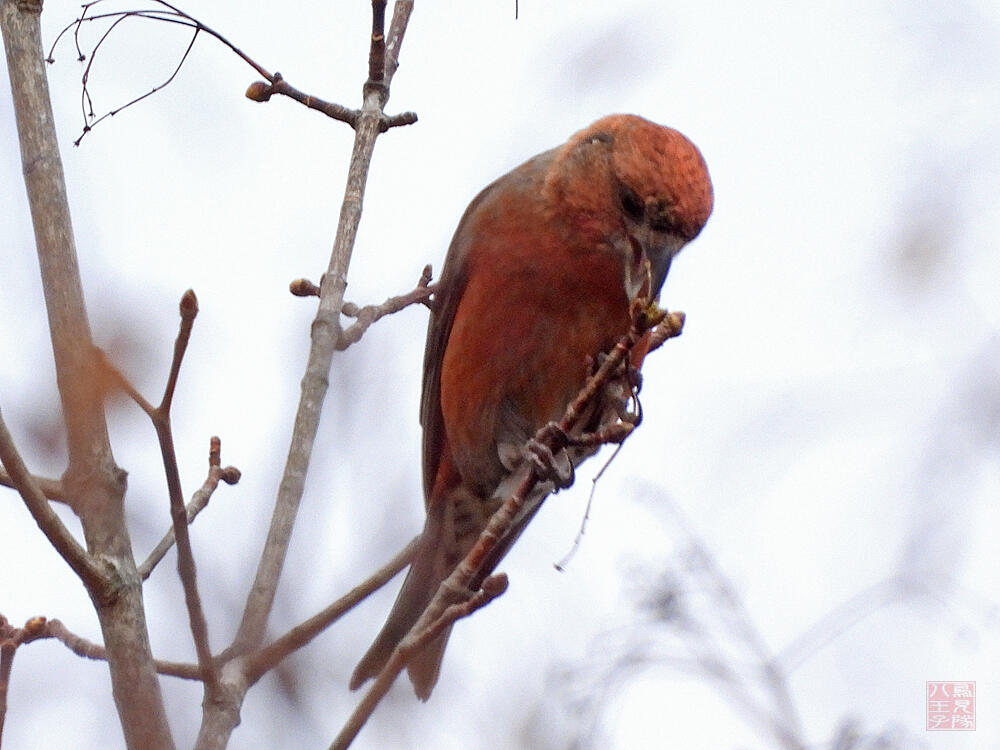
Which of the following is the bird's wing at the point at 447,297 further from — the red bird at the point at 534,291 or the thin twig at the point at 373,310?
the thin twig at the point at 373,310

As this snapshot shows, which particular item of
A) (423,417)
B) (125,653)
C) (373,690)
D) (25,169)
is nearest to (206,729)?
(125,653)

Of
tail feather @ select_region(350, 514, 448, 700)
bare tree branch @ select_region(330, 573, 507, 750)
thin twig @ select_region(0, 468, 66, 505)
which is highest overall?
tail feather @ select_region(350, 514, 448, 700)

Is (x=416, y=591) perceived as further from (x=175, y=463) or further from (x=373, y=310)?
(x=175, y=463)

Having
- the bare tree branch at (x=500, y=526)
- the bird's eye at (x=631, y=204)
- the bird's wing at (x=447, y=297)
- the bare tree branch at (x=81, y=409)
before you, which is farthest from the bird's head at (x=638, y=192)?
the bare tree branch at (x=81, y=409)

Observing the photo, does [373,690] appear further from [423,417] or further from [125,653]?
[423,417]

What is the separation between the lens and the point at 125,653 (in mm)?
2205

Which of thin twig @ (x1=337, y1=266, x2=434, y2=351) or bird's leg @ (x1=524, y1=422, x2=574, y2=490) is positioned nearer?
bird's leg @ (x1=524, y1=422, x2=574, y2=490)

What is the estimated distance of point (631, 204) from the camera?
3.87 metres

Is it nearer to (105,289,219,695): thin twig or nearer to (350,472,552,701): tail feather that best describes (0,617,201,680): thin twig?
(105,289,219,695): thin twig

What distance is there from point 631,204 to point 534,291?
1.37ft

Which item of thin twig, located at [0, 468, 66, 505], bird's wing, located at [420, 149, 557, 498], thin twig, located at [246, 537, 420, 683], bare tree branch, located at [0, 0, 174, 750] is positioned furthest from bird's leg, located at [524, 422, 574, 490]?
bird's wing, located at [420, 149, 557, 498]

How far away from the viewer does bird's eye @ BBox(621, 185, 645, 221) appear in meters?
3.84

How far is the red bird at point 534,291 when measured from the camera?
3.78m

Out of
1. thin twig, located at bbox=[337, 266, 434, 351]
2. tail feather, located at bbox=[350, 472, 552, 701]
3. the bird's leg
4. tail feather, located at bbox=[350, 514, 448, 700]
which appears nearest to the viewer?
the bird's leg
